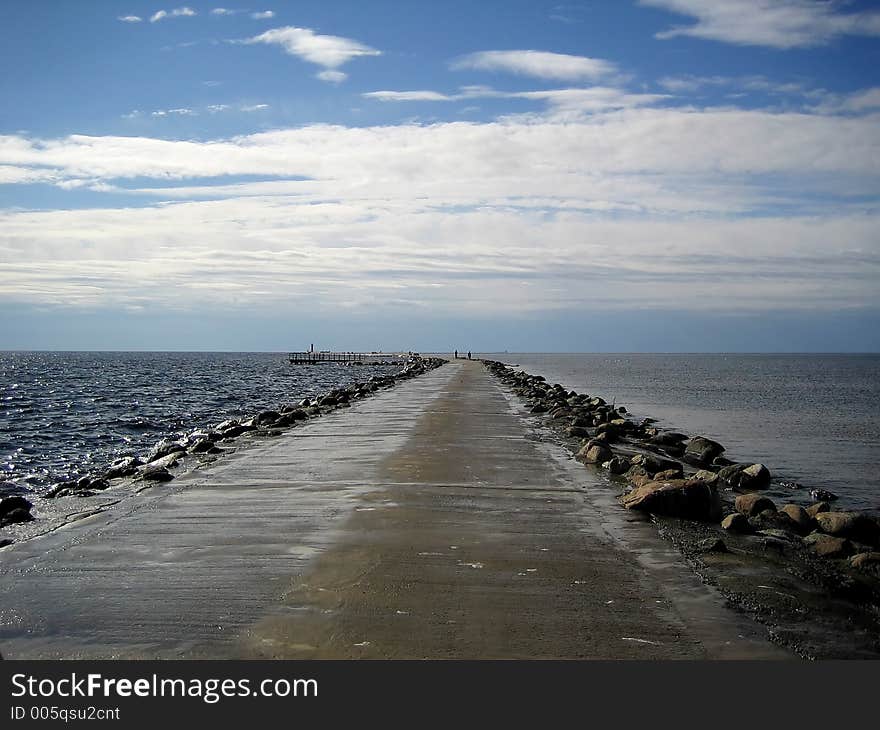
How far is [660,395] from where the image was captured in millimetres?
42375

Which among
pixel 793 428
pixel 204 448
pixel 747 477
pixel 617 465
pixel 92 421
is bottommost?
pixel 92 421

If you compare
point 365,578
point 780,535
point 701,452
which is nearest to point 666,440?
point 701,452

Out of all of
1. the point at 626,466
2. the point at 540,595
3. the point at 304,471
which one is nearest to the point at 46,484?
the point at 304,471

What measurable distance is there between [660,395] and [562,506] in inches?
1394

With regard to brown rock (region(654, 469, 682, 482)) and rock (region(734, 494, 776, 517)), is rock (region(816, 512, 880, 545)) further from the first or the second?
brown rock (region(654, 469, 682, 482))

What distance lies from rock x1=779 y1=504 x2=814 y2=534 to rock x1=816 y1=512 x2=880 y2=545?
133 millimetres

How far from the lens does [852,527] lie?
329 inches

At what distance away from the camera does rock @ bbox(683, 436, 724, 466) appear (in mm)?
15391

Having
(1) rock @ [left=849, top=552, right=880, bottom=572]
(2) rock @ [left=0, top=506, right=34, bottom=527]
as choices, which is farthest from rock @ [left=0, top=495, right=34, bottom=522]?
(1) rock @ [left=849, top=552, right=880, bottom=572]

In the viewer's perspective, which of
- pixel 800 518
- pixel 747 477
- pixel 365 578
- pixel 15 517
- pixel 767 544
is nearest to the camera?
pixel 365 578

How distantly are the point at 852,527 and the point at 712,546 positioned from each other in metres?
2.55

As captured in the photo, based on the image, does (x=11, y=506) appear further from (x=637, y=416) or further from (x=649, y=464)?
(x=637, y=416)

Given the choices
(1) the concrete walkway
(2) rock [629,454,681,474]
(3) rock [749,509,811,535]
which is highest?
(2) rock [629,454,681,474]
